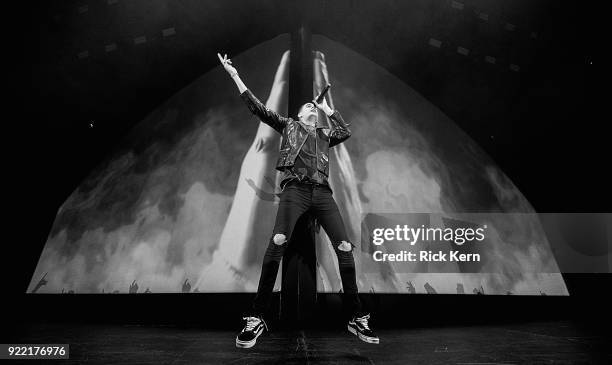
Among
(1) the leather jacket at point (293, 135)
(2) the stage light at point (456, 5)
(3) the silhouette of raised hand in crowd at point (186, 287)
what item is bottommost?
(3) the silhouette of raised hand in crowd at point (186, 287)

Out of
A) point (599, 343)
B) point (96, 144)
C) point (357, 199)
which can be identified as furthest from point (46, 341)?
point (599, 343)

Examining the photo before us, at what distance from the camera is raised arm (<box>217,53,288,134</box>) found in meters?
3.18

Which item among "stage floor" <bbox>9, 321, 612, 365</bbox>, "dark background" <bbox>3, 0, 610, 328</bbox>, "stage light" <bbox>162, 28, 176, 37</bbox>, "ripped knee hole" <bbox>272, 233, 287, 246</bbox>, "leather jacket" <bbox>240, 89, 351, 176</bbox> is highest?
"stage light" <bbox>162, 28, 176, 37</bbox>

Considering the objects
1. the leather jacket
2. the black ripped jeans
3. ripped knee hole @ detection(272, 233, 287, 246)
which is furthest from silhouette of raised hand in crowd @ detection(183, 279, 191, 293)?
the leather jacket

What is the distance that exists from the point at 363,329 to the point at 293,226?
883 millimetres

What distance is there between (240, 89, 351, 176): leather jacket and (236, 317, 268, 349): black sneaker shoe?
46.7 inches

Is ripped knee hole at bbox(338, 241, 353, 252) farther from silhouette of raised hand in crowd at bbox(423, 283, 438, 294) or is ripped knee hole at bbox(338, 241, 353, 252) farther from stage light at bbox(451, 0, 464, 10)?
stage light at bbox(451, 0, 464, 10)

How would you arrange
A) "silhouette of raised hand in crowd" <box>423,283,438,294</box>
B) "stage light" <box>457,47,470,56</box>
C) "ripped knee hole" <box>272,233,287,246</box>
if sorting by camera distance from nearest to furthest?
"ripped knee hole" <box>272,233,287,246</box> < "silhouette of raised hand in crowd" <box>423,283,438,294</box> < "stage light" <box>457,47,470,56</box>

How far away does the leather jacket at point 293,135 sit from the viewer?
321cm

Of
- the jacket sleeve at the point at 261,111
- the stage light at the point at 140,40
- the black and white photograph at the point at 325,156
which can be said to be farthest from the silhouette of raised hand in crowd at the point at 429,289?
the stage light at the point at 140,40

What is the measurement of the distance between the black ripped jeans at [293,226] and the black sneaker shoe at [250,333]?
7cm

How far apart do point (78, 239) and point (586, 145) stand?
19.7 feet

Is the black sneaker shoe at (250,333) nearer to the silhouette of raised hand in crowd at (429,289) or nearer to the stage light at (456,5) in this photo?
the silhouette of raised hand in crowd at (429,289)

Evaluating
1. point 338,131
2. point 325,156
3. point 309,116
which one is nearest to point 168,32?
point 309,116
